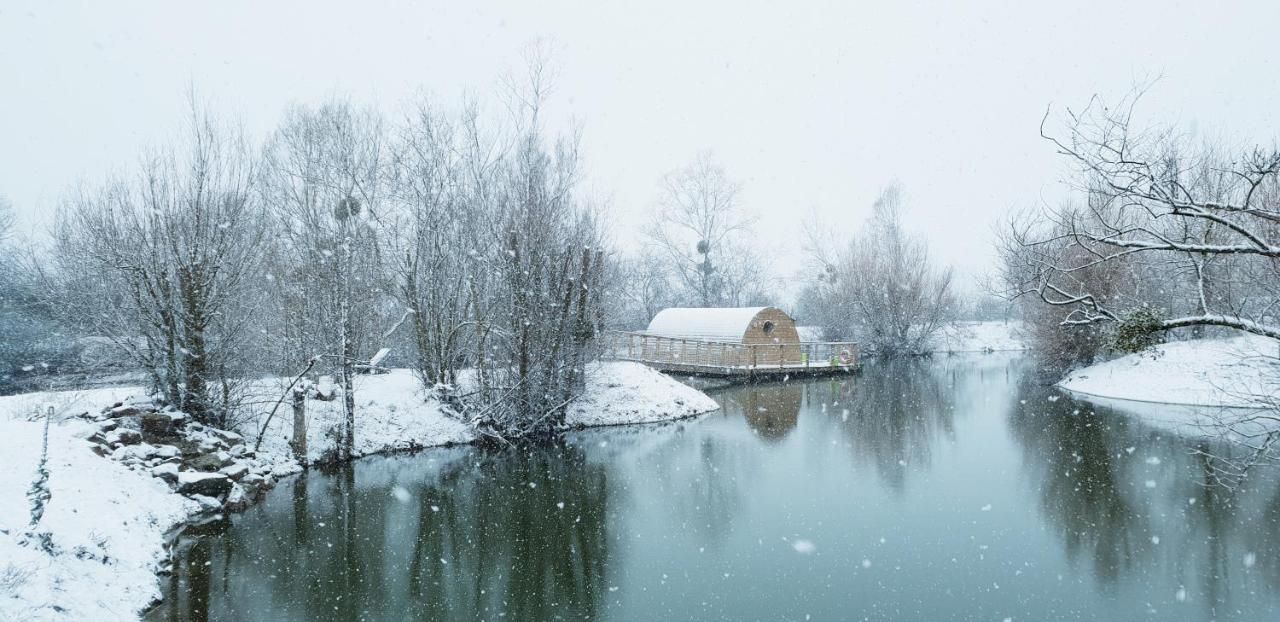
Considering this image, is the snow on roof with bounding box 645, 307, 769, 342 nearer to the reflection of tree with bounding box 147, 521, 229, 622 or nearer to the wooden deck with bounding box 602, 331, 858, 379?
the wooden deck with bounding box 602, 331, 858, 379

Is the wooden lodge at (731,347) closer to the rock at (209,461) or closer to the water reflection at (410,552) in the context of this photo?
the water reflection at (410,552)

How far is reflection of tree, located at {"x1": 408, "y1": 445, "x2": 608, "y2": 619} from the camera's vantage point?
21.1 ft

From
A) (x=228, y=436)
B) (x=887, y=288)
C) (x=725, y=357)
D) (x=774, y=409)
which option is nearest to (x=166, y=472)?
(x=228, y=436)

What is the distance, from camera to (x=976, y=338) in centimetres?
4741

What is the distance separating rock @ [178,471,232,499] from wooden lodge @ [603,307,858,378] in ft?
54.7

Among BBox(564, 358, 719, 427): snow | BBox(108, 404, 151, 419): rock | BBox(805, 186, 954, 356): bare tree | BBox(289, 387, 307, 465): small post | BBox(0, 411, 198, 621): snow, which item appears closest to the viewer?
BBox(0, 411, 198, 621): snow

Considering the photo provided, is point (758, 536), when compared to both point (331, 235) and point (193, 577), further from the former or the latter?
point (331, 235)

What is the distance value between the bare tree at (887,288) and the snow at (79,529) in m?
33.2

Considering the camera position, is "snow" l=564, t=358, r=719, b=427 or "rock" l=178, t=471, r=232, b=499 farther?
"snow" l=564, t=358, r=719, b=427

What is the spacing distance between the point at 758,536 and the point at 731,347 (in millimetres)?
18203

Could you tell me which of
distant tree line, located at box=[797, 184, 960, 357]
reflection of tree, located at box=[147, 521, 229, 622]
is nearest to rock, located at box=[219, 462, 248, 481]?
reflection of tree, located at box=[147, 521, 229, 622]

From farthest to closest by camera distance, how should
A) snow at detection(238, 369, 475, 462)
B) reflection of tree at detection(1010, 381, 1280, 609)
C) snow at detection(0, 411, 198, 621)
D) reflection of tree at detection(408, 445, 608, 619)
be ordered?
1. snow at detection(238, 369, 475, 462)
2. reflection of tree at detection(1010, 381, 1280, 609)
3. reflection of tree at detection(408, 445, 608, 619)
4. snow at detection(0, 411, 198, 621)

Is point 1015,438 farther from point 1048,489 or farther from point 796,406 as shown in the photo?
point 796,406

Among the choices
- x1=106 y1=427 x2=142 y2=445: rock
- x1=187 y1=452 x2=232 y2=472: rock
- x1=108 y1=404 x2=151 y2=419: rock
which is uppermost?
x1=108 y1=404 x2=151 y2=419: rock
